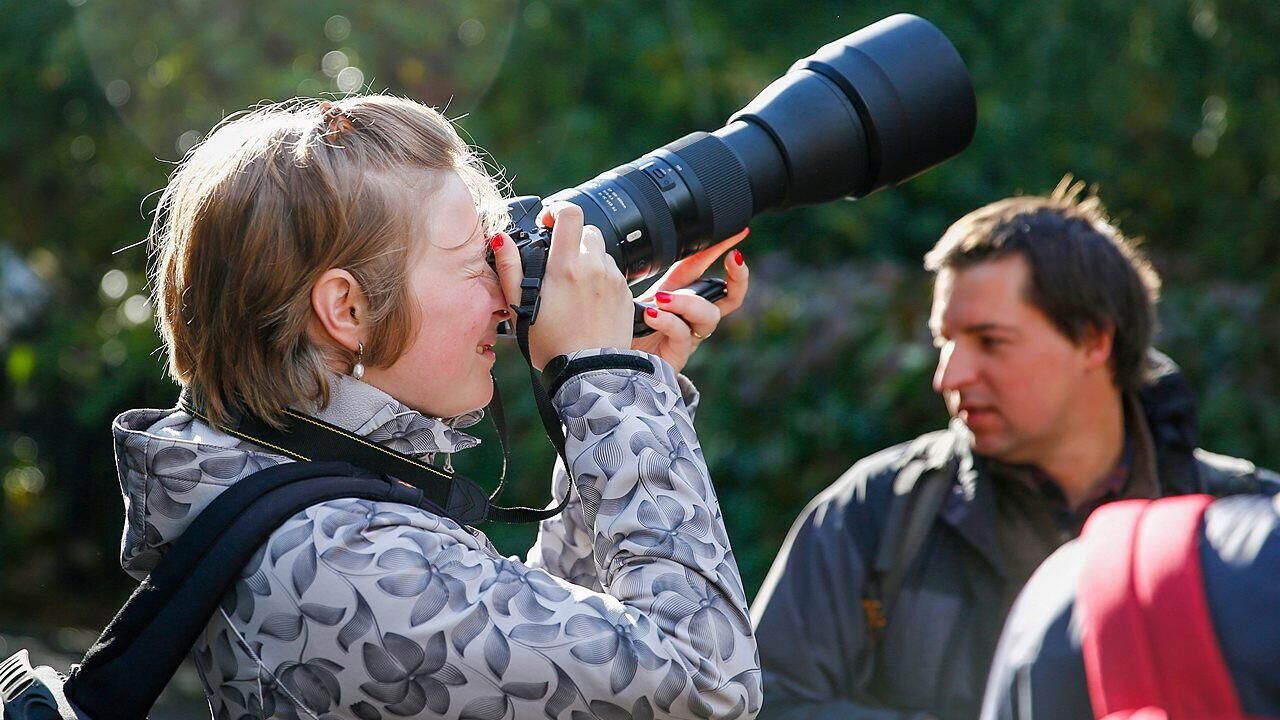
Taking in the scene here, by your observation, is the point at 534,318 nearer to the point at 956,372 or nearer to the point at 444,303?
the point at 444,303

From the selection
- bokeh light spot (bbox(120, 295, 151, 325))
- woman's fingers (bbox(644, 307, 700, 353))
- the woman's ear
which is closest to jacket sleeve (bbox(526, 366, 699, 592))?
woman's fingers (bbox(644, 307, 700, 353))

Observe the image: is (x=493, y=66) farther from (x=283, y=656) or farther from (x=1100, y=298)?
(x=283, y=656)

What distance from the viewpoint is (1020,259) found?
2.79 meters

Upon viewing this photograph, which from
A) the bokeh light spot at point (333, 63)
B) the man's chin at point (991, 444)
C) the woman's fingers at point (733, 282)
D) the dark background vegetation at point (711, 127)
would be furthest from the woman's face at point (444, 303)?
the bokeh light spot at point (333, 63)

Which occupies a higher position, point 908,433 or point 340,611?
point 340,611

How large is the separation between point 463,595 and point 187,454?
0.33m

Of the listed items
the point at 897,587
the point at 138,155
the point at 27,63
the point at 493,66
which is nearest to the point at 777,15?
the point at 493,66

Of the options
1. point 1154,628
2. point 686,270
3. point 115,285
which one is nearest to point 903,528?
point 686,270

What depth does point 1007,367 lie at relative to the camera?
8.96 ft

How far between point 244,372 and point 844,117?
3.26ft

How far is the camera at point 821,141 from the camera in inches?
70.8

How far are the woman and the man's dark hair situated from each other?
1.53 meters

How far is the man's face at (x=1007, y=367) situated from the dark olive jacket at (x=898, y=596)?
80 millimetres

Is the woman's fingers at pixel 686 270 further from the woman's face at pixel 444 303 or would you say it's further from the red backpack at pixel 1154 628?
the red backpack at pixel 1154 628
